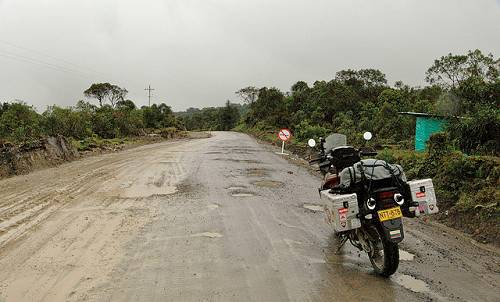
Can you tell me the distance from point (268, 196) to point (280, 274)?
4.69 metres

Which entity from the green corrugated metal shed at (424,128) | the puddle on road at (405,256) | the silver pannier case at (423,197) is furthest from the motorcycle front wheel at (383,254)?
the green corrugated metal shed at (424,128)

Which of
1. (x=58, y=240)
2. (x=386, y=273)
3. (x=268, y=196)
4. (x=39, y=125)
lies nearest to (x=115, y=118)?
(x=39, y=125)

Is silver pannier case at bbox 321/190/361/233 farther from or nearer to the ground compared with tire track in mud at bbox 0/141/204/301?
farther from the ground

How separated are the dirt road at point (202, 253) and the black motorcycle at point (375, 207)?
33 centimetres

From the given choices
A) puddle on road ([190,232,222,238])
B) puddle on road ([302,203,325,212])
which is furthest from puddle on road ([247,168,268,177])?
puddle on road ([190,232,222,238])

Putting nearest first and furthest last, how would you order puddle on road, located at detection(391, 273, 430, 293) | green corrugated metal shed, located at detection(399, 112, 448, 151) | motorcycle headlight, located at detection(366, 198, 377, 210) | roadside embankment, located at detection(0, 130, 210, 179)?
puddle on road, located at detection(391, 273, 430, 293) → motorcycle headlight, located at detection(366, 198, 377, 210) → roadside embankment, located at detection(0, 130, 210, 179) → green corrugated metal shed, located at detection(399, 112, 448, 151)

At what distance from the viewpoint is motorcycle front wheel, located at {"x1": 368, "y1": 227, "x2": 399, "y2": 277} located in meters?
4.36

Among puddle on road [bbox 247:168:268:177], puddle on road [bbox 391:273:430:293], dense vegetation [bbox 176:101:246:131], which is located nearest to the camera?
puddle on road [bbox 391:273:430:293]

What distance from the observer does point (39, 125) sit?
24.8 m

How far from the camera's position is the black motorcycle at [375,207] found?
14.3 feet

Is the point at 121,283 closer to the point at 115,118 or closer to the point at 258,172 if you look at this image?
the point at 258,172

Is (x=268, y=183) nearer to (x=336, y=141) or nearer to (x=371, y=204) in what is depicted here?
(x=336, y=141)

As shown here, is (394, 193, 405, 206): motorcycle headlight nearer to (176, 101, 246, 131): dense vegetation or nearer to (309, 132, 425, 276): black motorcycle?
(309, 132, 425, 276): black motorcycle

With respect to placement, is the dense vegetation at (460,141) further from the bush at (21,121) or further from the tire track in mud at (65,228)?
the bush at (21,121)
